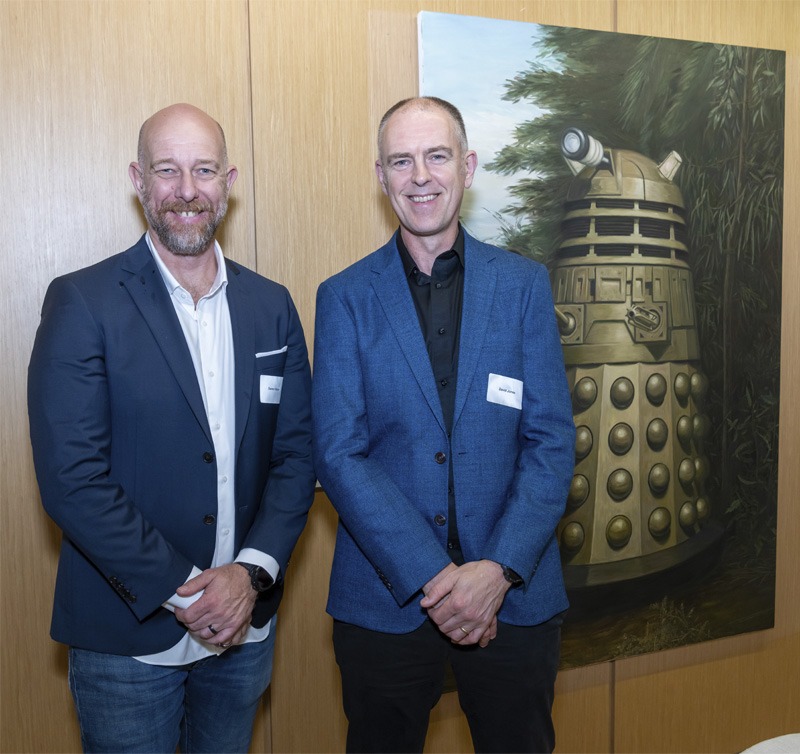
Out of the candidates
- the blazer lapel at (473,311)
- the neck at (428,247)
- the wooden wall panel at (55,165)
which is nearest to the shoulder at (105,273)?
the wooden wall panel at (55,165)

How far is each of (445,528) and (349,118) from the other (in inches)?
55.0

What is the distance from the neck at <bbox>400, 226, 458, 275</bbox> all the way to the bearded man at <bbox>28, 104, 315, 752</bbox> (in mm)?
382

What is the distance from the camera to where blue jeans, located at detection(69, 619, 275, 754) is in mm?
1882

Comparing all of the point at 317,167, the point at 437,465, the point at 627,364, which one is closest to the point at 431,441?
the point at 437,465

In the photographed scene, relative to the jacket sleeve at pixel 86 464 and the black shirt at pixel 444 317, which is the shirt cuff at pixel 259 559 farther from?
the black shirt at pixel 444 317

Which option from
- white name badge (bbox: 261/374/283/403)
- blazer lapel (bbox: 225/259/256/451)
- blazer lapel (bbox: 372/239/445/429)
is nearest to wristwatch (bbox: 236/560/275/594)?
blazer lapel (bbox: 225/259/256/451)

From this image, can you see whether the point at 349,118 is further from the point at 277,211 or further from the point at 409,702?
the point at 409,702

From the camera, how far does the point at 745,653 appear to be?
10.8ft

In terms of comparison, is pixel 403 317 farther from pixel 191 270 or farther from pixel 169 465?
pixel 169 465

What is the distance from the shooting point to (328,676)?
2768 mm

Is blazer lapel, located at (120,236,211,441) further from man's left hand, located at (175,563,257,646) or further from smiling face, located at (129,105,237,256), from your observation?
man's left hand, located at (175,563,257,646)

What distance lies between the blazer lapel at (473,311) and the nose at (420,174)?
0.65 ft

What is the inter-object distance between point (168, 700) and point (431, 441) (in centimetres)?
87

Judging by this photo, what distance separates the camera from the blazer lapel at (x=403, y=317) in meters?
1.92
